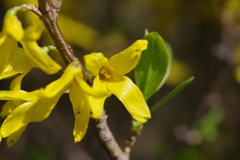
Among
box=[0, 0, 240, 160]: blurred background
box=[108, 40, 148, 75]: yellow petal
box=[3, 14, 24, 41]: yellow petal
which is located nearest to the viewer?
box=[3, 14, 24, 41]: yellow petal

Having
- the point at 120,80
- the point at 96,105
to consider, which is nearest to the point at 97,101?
the point at 96,105

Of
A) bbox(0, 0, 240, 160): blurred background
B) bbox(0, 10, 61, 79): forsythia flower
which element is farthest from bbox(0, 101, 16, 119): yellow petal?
bbox(0, 0, 240, 160): blurred background

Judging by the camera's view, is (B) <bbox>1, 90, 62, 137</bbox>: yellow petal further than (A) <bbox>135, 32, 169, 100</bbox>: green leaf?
No

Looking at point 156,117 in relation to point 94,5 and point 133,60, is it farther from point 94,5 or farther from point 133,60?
point 133,60

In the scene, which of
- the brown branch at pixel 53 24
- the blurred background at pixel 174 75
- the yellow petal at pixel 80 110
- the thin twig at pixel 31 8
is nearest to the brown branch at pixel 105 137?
the yellow petal at pixel 80 110

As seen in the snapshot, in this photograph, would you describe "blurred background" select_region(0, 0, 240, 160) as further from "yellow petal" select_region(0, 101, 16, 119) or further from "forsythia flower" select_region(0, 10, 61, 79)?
"forsythia flower" select_region(0, 10, 61, 79)
